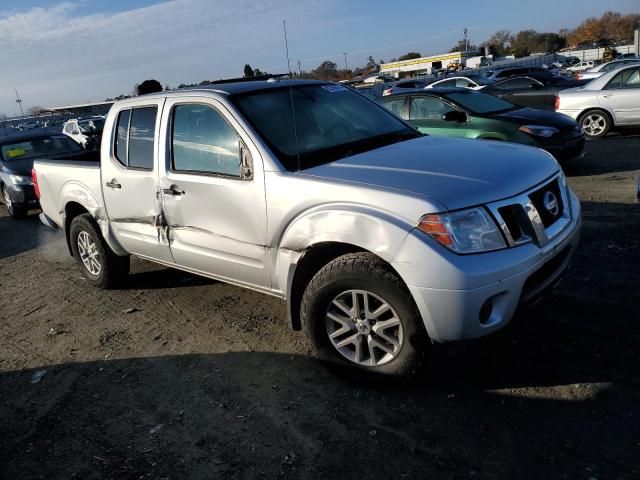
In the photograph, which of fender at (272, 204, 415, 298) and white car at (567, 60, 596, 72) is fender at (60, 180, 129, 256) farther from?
white car at (567, 60, 596, 72)

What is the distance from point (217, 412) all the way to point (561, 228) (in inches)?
91.5

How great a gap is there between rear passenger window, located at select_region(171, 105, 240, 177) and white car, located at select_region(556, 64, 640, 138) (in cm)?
1019

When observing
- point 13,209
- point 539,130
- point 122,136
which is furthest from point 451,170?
point 13,209

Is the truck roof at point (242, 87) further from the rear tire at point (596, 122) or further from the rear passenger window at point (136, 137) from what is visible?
the rear tire at point (596, 122)

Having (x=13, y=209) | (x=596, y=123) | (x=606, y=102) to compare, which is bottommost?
(x=13, y=209)

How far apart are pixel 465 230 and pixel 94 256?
13.3ft

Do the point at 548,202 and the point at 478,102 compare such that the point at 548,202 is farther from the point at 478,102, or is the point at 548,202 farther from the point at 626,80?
the point at 626,80

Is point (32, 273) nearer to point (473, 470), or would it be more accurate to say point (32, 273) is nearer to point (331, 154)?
point (331, 154)

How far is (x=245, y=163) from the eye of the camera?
3592 millimetres

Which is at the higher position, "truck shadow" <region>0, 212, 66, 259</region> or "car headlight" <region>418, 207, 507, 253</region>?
"car headlight" <region>418, 207, 507, 253</region>

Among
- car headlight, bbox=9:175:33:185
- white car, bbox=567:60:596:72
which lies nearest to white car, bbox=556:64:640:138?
car headlight, bbox=9:175:33:185

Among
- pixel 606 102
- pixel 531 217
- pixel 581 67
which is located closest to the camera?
pixel 531 217

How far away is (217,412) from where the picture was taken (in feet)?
10.6

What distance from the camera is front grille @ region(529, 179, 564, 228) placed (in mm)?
3141
